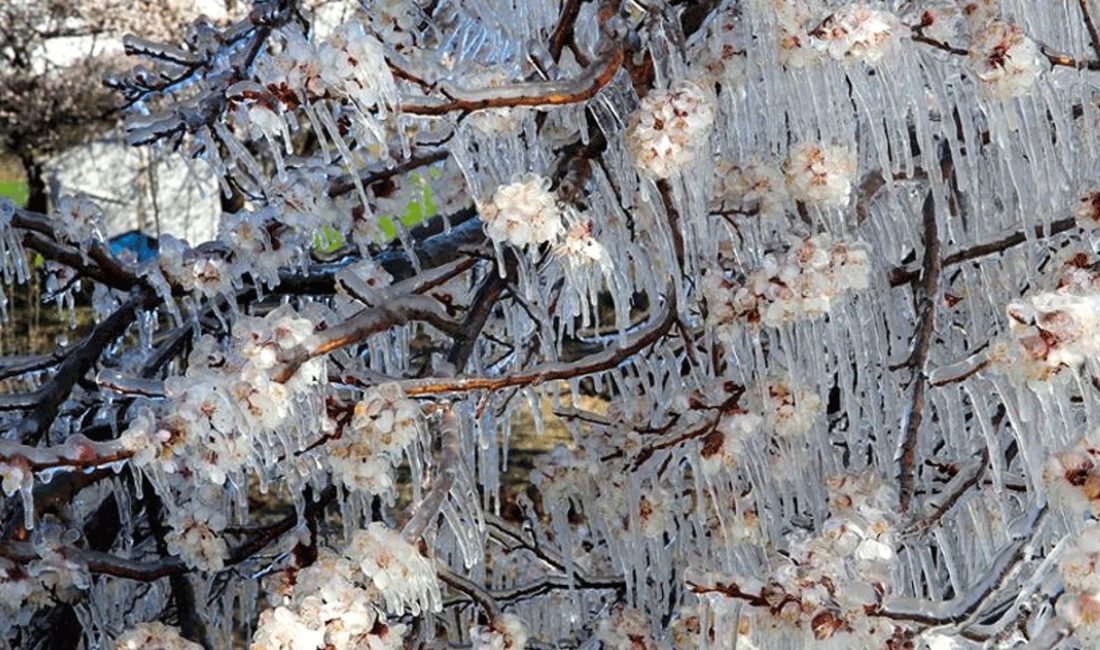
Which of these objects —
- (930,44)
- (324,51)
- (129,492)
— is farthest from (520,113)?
(129,492)

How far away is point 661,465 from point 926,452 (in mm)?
436

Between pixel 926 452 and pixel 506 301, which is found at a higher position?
pixel 506 301

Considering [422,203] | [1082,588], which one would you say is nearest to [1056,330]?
[1082,588]

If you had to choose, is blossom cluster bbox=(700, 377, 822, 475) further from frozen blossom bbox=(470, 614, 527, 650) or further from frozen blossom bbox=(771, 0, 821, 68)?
frozen blossom bbox=(771, 0, 821, 68)

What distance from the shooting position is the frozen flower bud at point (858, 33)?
1701 mm

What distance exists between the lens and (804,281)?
6.05 ft

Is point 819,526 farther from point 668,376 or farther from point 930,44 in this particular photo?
point 930,44

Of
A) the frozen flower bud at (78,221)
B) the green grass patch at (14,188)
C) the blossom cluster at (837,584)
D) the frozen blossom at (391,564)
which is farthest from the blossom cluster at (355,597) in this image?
the green grass patch at (14,188)

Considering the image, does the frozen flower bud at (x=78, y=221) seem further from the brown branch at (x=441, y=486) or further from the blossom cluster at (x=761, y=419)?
the blossom cluster at (x=761, y=419)

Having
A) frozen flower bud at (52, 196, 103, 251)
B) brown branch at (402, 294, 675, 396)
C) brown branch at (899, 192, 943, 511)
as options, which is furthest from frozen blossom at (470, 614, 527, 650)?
frozen flower bud at (52, 196, 103, 251)

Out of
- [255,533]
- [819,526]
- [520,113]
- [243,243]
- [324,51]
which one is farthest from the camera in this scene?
[243,243]

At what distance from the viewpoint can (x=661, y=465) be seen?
7.48 ft

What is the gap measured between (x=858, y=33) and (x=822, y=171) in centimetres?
25

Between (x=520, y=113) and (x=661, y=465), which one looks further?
(x=661, y=465)
